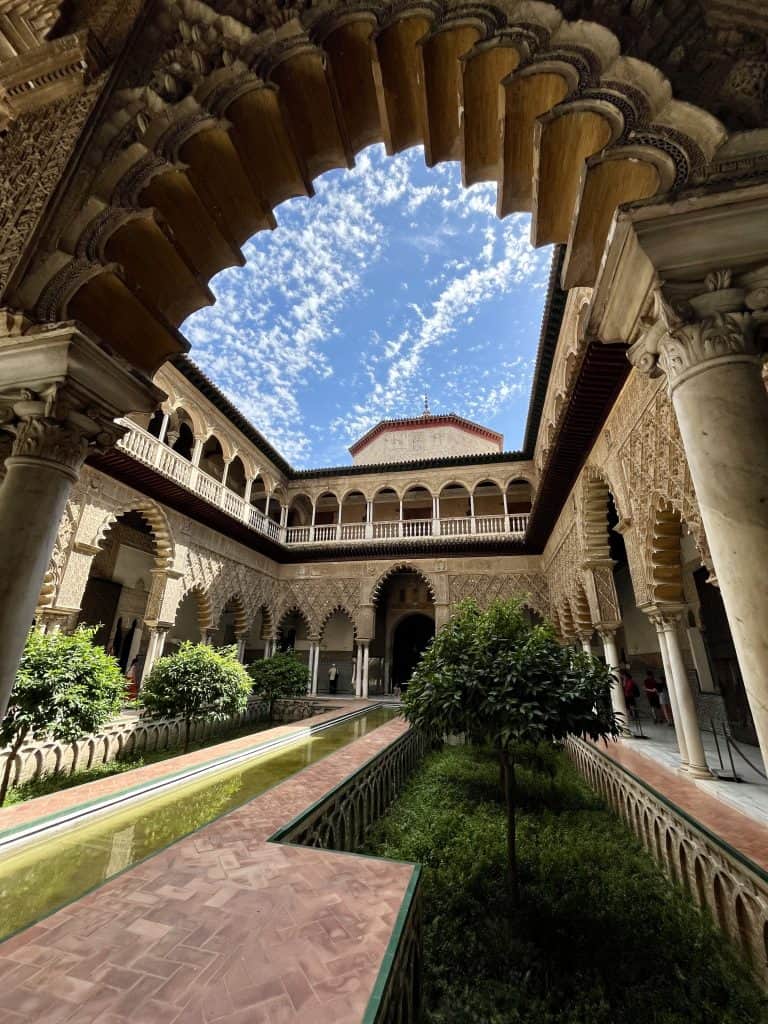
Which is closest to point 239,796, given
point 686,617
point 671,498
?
point 671,498

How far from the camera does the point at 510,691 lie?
3.34m

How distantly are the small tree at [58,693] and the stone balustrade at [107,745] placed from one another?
1.20 ft

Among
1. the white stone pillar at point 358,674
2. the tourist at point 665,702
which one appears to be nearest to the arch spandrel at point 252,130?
the tourist at point 665,702

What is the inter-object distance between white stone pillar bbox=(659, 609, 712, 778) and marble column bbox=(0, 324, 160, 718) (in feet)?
21.1

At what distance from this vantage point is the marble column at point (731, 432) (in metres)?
1.42

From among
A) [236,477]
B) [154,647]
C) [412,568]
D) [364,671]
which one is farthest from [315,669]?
[236,477]

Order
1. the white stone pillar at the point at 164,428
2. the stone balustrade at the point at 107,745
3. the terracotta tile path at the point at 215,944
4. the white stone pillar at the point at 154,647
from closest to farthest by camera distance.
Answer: the terracotta tile path at the point at 215,944, the stone balustrade at the point at 107,745, the white stone pillar at the point at 154,647, the white stone pillar at the point at 164,428

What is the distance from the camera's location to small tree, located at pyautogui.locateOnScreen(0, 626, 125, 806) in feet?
17.5

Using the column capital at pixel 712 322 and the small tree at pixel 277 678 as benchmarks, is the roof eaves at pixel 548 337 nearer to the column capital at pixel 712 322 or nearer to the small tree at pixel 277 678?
the column capital at pixel 712 322

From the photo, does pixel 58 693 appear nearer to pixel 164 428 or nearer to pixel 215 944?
pixel 215 944

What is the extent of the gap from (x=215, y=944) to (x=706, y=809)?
4.16m

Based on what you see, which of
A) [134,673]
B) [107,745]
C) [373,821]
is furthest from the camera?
[134,673]

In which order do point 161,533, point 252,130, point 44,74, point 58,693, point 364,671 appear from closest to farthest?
point 252,130 → point 44,74 → point 58,693 → point 161,533 → point 364,671

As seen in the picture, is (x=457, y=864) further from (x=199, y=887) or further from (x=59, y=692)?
(x=59, y=692)
